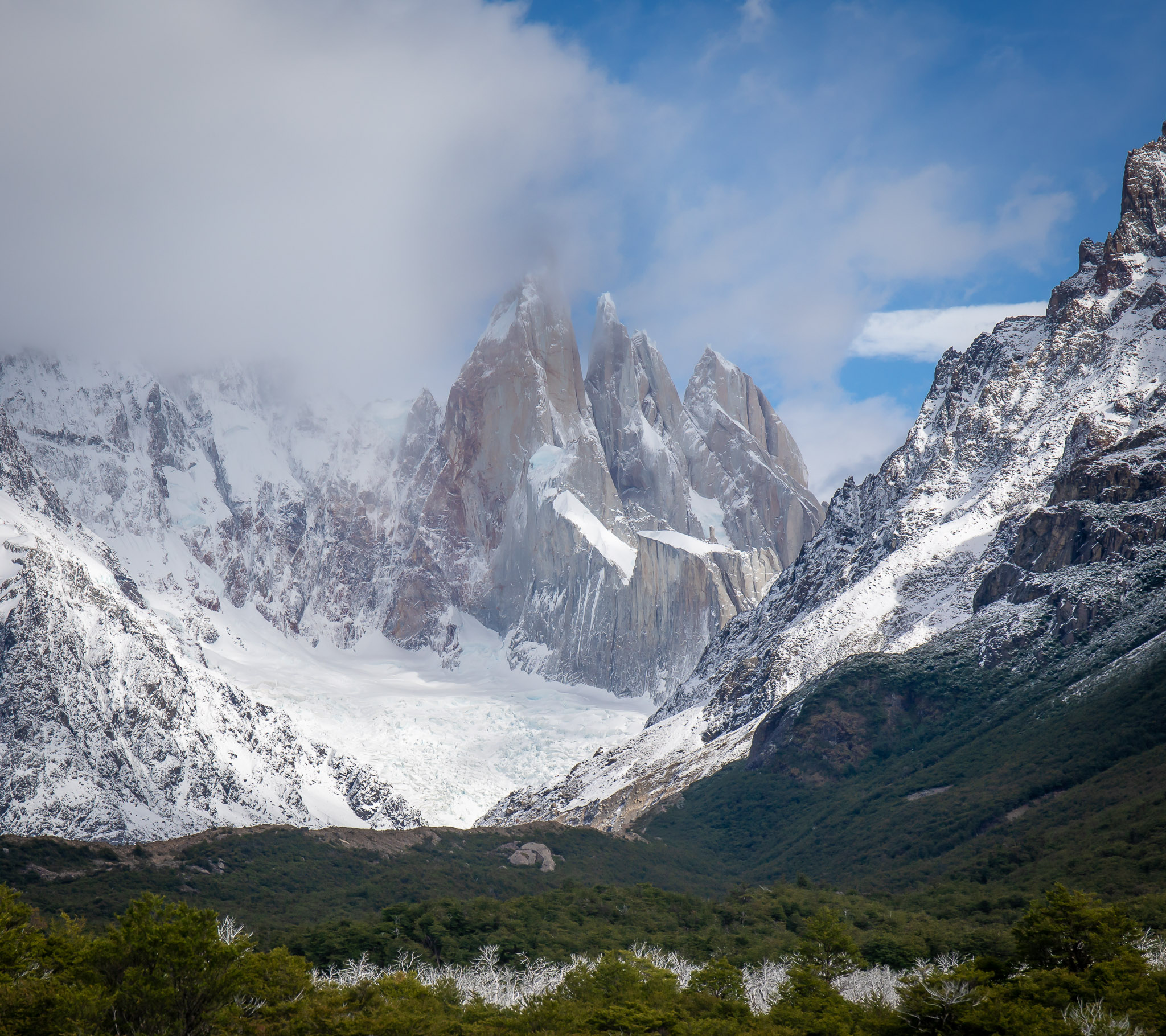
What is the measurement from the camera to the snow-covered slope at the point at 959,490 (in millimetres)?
151500

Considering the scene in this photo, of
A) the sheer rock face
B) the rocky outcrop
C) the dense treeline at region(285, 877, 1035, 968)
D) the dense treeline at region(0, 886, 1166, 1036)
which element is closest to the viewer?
the dense treeline at region(0, 886, 1166, 1036)

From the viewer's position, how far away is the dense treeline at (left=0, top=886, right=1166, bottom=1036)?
3528 cm

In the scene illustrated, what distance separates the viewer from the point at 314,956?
60750 millimetres

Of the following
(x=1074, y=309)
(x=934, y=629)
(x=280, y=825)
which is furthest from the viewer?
(x=1074, y=309)

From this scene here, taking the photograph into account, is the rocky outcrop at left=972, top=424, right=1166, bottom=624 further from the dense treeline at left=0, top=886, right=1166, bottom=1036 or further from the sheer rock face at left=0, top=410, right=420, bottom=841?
the sheer rock face at left=0, top=410, right=420, bottom=841

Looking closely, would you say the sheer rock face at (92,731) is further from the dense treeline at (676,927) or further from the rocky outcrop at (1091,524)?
the rocky outcrop at (1091,524)

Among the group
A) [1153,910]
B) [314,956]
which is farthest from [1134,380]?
[314,956]

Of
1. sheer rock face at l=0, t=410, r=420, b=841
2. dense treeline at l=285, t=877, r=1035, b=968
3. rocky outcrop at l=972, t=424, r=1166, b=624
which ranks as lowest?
dense treeline at l=285, t=877, r=1035, b=968

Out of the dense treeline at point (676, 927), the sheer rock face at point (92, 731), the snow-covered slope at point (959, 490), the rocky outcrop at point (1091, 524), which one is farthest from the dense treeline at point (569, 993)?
the sheer rock face at point (92, 731)

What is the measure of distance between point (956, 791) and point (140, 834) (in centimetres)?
12047

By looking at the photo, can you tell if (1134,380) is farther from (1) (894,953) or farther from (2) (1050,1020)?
(2) (1050,1020)

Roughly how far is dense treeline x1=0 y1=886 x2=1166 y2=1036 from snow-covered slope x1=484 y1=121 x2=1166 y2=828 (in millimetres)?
100673

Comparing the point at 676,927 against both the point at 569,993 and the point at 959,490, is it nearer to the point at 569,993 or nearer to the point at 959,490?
the point at 569,993

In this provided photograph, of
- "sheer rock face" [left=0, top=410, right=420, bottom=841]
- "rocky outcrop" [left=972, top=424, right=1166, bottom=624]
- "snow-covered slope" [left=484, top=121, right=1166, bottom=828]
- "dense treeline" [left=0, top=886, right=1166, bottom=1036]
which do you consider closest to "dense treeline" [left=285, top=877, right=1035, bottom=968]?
"dense treeline" [left=0, top=886, right=1166, bottom=1036]
